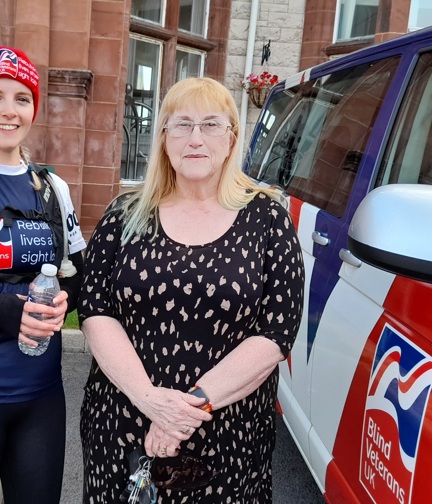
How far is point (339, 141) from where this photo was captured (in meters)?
2.59

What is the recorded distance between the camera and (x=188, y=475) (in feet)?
5.57

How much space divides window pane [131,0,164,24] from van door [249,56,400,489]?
21.3 feet

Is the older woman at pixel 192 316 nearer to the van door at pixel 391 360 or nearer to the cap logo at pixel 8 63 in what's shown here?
the van door at pixel 391 360

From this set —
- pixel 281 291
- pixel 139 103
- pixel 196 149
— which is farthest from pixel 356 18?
pixel 281 291

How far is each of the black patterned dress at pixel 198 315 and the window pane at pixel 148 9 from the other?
7.99m

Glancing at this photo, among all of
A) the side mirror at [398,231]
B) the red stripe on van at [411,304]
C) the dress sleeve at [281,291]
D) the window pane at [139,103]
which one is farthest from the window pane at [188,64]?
the side mirror at [398,231]

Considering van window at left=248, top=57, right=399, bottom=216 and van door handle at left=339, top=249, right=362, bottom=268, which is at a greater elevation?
van window at left=248, top=57, right=399, bottom=216

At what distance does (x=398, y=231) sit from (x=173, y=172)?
0.99 meters

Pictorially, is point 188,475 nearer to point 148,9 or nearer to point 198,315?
point 198,315

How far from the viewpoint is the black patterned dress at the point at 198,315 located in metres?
1.67

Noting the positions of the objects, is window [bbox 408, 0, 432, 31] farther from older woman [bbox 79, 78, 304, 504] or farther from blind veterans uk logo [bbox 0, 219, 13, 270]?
blind veterans uk logo [bbox 0, 219, 13, 270]

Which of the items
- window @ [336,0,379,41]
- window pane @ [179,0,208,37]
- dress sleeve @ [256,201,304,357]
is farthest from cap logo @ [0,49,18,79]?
window @ [336,0,379,41]

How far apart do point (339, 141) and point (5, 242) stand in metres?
1.56

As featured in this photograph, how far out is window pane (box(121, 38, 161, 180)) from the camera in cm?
913
